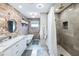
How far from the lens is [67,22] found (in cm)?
149

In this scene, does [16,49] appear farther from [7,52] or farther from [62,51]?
[62,51]

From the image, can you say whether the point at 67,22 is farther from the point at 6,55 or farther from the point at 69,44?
the point at 6,55

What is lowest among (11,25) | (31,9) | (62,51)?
(62,51)

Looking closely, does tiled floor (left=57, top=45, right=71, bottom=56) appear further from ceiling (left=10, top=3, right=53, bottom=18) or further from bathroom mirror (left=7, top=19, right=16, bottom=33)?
bathroom mirror (left=7, top=19, right=16, bottom=33)

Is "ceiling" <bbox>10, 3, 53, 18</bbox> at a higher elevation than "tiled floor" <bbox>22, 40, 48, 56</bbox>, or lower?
higher

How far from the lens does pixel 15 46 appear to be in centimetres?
148

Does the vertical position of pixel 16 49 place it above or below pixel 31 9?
below

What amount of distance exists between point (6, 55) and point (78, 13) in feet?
4.44

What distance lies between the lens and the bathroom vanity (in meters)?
1.24

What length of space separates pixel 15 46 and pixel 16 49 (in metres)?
0.06

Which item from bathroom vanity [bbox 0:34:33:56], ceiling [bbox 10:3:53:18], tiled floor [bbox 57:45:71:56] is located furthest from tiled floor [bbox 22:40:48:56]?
ceiling [bbox 10:3:53:18]

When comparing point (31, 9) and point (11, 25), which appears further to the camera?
point (11, 25)

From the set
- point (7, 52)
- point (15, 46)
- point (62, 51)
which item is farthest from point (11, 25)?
point (62, 51)

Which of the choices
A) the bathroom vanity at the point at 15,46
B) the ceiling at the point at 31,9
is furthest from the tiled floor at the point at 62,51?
the ceiling at the point at 31,9
